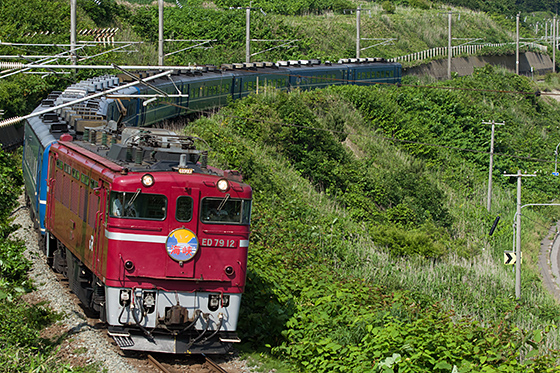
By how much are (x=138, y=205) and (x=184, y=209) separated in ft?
2.38

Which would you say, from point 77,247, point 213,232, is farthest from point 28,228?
point 213,232

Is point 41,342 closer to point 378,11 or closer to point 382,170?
point 382,170

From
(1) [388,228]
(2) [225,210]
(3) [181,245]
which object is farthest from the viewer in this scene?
(1) [388,228]

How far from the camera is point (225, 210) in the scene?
11.5m

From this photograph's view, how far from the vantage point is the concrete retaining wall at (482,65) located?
236 feet

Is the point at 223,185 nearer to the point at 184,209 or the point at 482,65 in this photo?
the point at 184,209

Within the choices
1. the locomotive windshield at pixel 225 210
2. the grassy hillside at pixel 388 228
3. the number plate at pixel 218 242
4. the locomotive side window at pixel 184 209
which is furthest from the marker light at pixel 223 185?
the grassy hillside at pixel 388 228

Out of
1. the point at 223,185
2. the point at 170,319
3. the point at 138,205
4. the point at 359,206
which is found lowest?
the point at 359,206

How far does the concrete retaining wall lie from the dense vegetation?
16.7 ft

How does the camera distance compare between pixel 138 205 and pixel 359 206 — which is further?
pixel 359 206

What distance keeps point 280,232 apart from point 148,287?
9.80 meters

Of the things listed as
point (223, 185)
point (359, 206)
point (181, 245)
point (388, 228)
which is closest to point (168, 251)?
point (181, 245)

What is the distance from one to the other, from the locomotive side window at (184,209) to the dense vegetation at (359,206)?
9.17 ft

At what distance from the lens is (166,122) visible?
3142cm
